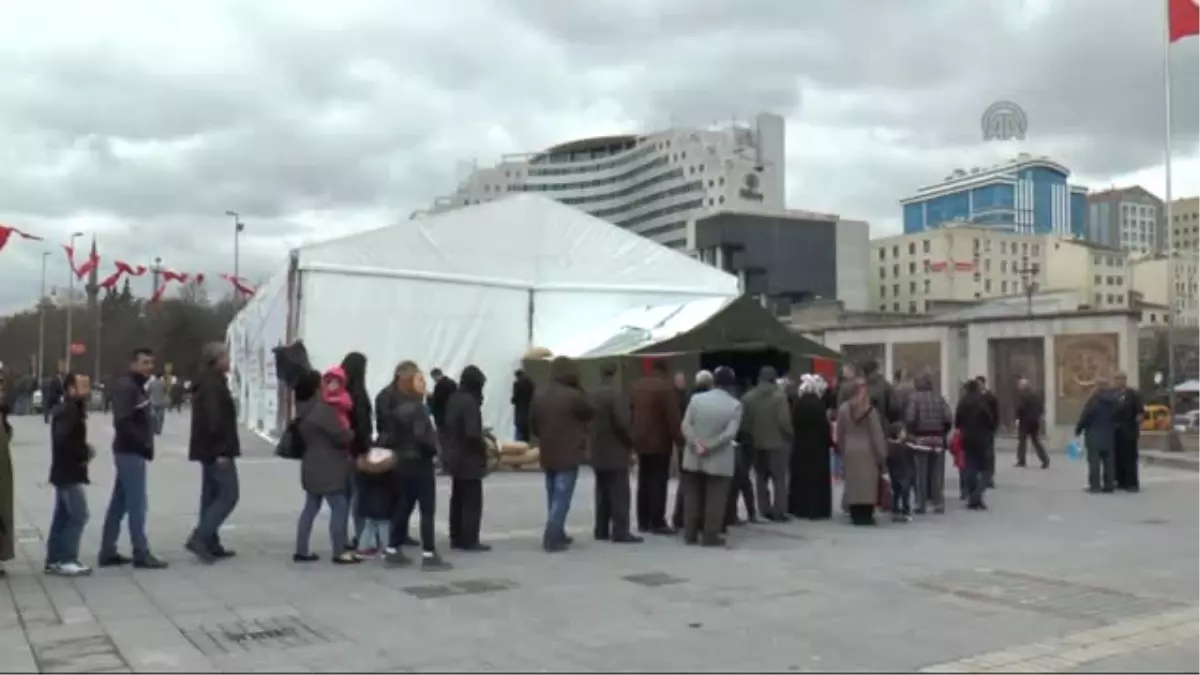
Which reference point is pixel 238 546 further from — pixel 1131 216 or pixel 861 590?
pixel 1131 216

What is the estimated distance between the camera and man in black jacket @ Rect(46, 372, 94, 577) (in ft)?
29.7

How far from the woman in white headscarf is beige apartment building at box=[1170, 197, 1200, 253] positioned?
129540 mm

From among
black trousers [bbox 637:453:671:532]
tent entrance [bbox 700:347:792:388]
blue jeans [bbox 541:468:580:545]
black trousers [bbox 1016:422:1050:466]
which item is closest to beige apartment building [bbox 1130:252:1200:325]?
black trousers [bbox 1016:422:1050:466]

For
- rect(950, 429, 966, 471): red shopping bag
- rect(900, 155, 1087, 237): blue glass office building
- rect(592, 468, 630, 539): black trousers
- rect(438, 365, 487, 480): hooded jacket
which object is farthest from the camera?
rect(900, 155, 1087, 237): blue glass office building

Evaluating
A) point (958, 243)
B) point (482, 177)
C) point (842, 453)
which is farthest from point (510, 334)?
point (482, 177)

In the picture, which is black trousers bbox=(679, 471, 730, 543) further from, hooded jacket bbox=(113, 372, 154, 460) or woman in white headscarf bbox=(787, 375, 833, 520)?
hooded jacket bbox=(113, 372, 154, 460)

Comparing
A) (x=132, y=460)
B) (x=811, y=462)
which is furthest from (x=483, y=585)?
(x=811, y=462)

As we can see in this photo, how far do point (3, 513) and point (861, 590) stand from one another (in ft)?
20.8

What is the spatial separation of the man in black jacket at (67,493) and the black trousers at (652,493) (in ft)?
17.3

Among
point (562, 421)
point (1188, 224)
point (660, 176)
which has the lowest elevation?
point (562, 421)

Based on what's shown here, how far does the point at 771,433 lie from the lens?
12766 mm

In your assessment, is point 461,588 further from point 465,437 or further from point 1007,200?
point 1007,200

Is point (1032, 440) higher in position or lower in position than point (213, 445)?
lower

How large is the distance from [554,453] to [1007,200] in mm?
175140
